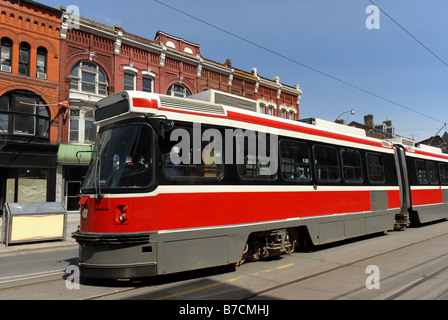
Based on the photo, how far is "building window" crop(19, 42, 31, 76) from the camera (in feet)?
57.6

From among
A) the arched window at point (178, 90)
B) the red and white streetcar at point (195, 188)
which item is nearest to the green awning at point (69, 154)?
the arched window at point (178, 90)

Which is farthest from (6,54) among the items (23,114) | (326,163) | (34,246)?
(326,163)

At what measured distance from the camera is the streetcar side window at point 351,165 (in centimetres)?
912

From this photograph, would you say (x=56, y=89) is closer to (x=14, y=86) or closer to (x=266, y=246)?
(x=14, y=86)

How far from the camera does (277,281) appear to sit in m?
5.80

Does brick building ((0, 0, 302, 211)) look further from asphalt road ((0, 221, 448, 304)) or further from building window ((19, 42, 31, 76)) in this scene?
asphalt road ((0, 221, 448, 304))

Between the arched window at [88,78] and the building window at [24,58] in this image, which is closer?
the building window at [24,58]

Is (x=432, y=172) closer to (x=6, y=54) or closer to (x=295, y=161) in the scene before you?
(x=295, y=161)

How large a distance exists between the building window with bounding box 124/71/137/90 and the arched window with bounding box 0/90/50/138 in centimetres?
514

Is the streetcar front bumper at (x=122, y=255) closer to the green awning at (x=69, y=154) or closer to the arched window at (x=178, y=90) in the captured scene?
the green awning at (x=69, y=154)

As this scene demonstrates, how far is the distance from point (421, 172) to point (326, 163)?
6990 millimetres

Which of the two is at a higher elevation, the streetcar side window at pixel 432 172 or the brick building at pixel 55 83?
the brick building at pixel 55 83

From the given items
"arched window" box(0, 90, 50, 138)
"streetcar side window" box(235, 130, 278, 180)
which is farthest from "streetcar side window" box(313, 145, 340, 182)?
"arched window" box(0, 90, 50, 138)

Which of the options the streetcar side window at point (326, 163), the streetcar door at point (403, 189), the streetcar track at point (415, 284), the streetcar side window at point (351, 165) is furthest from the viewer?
the streetcar door at point (403, 189)
